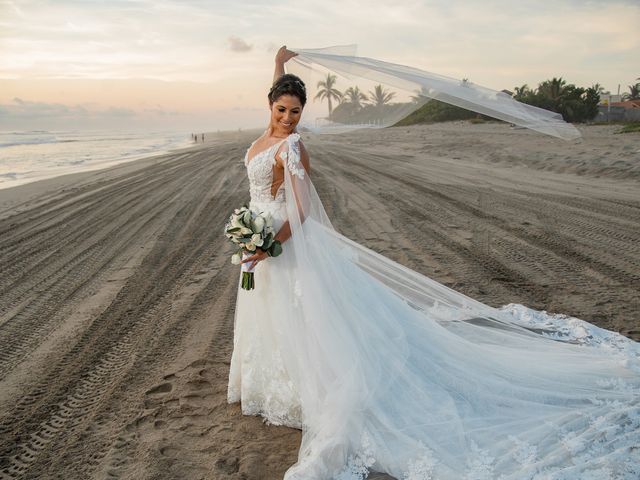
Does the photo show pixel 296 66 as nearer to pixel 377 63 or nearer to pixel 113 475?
pixel 377 63

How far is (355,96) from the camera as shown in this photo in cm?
375

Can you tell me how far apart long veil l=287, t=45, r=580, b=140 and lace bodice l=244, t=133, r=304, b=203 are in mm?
754

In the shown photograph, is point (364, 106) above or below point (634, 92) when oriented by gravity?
below

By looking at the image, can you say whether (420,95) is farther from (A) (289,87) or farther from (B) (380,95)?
(A) (289,87)

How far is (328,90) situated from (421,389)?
96.1 inches

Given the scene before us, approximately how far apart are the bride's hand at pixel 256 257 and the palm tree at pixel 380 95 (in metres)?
1.64

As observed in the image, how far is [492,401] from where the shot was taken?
2.96 m

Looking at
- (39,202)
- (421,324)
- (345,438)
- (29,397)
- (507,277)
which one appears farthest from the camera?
(39,202)

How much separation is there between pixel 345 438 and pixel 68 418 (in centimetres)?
210

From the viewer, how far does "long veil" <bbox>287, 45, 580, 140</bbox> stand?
3.36m

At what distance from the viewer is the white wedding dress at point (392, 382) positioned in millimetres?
2535

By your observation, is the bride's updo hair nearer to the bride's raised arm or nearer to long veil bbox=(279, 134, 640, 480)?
long veil bbox=(279, 134, 640, 480)

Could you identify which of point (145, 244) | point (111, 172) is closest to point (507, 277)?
point (145, 244)

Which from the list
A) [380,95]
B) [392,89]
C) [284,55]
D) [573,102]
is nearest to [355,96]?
[380,95]
